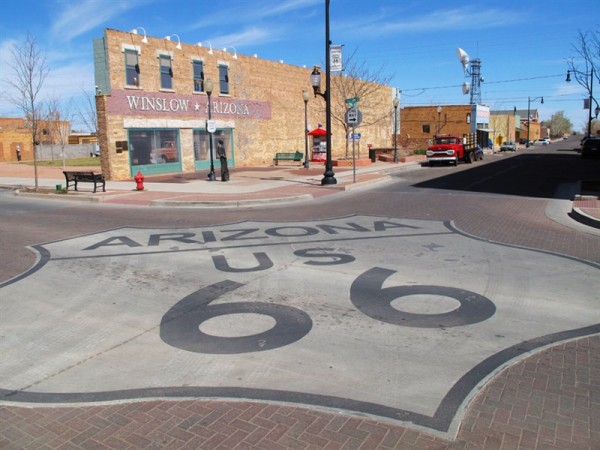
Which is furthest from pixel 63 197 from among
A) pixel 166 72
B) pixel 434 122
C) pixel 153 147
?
pixel 434 122

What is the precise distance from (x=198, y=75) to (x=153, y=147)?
5.41m

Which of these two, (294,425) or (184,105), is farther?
(184,105)

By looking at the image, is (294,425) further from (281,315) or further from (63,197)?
(63,197)

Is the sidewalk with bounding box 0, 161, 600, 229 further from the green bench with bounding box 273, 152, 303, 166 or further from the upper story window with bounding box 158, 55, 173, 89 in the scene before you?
the green bench with bounding box 273, 152, 303, 166

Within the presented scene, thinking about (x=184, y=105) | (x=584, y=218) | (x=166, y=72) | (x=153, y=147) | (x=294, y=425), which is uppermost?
(x=166, y=72)

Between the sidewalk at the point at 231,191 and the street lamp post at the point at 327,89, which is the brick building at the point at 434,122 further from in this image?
the street lamp post at the point at 327,89

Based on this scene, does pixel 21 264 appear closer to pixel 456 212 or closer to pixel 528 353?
pixel 528 353

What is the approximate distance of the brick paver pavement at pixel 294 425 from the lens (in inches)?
141

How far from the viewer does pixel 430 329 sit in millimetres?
5672

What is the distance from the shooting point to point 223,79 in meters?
31.3

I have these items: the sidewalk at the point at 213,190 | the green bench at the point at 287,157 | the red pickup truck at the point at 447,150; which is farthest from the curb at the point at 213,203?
the red pickup truck at the point at 447,150

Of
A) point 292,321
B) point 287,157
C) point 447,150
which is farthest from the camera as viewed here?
point 447,150

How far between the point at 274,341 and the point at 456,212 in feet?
33.0

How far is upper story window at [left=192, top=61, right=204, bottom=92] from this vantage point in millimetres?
29328
